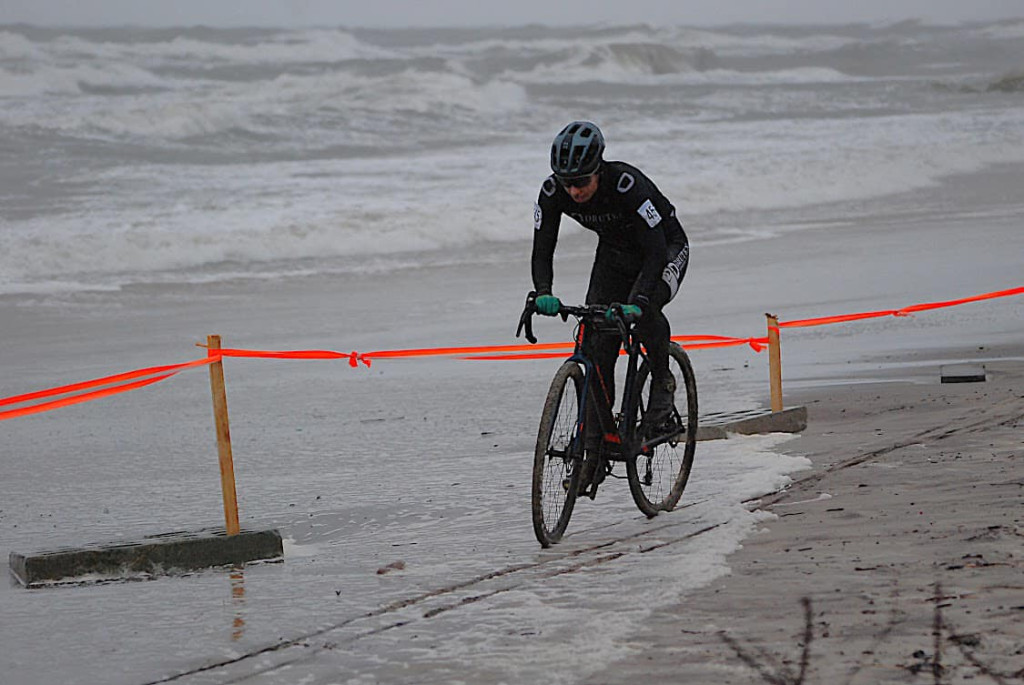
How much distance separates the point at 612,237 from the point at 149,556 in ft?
7.60

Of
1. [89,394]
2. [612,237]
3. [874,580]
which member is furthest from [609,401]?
[89,394]

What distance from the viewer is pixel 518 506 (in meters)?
6.66

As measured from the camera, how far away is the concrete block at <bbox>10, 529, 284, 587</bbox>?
5.74 meters

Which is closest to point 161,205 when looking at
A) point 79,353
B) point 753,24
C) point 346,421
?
point 79,353

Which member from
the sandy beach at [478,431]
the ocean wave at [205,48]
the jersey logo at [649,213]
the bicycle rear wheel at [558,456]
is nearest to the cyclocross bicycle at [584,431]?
the bicycle rear wheel at [558,456]

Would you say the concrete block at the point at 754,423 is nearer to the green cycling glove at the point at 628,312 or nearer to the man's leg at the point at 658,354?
the man's leg at the point at 658,354

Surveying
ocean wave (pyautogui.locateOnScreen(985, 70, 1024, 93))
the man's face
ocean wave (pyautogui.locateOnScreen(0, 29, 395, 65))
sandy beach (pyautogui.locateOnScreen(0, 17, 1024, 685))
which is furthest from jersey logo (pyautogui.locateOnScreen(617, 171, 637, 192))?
ocean wave (pyautogui.locateOnScreen(985, 70, 1024, 93))

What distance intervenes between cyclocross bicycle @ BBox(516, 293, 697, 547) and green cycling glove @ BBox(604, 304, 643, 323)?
1 cm

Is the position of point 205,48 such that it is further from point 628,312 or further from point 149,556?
point 628,312

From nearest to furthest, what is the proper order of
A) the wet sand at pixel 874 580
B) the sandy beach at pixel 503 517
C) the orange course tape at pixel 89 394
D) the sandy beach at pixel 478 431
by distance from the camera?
the wet sand at pixel 874 580, the sandy beach at pixel 503 517, the sandy beach at pixel 478 431, the orange course tape at pixel 89 394

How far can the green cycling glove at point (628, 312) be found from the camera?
5.63 metres

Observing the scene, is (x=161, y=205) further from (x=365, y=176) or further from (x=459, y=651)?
(x=459, y=651)

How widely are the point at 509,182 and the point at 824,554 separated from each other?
66.8 feet

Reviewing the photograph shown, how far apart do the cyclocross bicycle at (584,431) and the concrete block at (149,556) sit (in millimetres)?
1194
